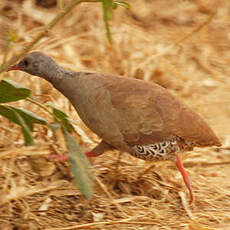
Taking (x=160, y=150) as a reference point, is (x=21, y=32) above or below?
above

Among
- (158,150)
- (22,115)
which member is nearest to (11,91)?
(22,115)

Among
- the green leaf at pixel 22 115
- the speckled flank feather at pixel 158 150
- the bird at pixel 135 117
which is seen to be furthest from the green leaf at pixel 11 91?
the speckled flank feather at pixel 158 150

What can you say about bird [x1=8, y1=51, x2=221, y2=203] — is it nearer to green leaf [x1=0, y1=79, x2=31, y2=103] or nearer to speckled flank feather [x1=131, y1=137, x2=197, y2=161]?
speckled flank feather [x1=131, y1=137, x2=197, y2=161]

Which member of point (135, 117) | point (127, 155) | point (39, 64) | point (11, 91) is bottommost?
point (127, 155)

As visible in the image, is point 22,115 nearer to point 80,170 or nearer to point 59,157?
point 80,170

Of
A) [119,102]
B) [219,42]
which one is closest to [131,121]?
[119,102]

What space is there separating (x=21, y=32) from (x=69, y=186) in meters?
2.59

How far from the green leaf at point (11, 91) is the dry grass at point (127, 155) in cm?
33

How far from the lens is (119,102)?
3.34 m

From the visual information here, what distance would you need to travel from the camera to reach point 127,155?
159 inches

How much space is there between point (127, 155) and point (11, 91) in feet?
5.07

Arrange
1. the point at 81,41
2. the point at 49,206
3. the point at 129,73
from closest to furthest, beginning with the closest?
the point at 49,206 → the point at 129,73 → the point at 81,41

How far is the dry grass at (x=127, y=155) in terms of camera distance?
127 inches

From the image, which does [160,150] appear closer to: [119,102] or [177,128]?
[177,128]
